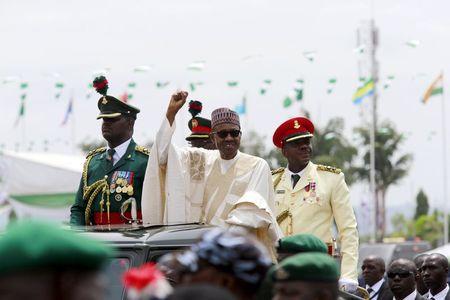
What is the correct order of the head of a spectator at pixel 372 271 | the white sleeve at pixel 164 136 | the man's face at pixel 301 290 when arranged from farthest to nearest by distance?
1. the head of a spectator at pixel 372 271
2. the white sleeve at pixel 164 136
3. the man's face at pixel 301 290

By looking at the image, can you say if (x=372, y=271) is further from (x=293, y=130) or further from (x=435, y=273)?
(x=293, y=130)

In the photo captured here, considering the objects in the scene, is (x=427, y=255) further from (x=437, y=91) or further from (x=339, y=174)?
(x=437, y=91)

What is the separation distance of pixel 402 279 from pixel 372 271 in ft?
7.09

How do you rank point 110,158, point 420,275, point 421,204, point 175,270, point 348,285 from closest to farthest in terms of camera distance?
point 175,270, point 348,285, point 110,158, point 420,275, point 421,204

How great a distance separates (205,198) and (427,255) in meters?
3.48

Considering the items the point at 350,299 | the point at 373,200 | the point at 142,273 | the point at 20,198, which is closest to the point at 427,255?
the point at 350,299

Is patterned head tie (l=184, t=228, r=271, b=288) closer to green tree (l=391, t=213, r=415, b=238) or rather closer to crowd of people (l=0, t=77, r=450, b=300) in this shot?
crowd of people (l=0, t=77, r=450, b=300)

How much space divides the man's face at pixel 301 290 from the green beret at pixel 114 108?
4416mm

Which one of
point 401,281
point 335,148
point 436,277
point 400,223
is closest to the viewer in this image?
point 401,281

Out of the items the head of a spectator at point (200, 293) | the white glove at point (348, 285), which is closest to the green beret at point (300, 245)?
the head of a spectator at point (200, 293)

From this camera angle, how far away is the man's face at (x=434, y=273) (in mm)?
10828

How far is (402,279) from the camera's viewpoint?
33.6 feet

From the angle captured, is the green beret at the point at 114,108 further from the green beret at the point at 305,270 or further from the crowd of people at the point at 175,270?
the green beret at the point at 305,270

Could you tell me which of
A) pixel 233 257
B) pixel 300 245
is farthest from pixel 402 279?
pixel 233 257
